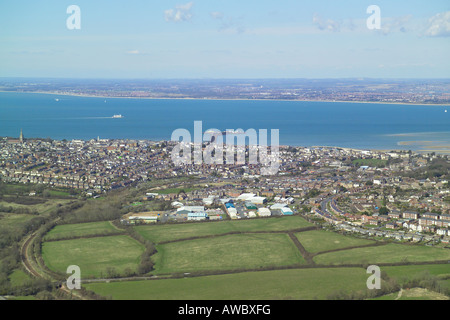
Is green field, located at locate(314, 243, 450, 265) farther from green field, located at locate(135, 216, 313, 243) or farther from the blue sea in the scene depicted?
the blue sea

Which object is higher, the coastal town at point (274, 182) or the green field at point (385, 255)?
the coastal town at point (274, 182)

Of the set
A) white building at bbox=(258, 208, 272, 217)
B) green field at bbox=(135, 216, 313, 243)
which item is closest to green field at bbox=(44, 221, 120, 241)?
green field at bbox=(135, 216, 313, 243)

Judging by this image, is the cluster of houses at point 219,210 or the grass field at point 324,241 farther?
the cluster of houses at point 219,210

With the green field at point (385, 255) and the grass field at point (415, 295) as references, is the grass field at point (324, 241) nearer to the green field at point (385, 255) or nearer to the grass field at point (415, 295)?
the green field at point (385, 255)

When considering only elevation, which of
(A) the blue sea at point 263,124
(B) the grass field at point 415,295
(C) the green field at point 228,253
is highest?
(A) the blue sea at point 263,124

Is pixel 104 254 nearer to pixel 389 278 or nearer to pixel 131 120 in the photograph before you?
pixel 389 278

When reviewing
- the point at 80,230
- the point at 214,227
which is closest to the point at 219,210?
the point at 214,227

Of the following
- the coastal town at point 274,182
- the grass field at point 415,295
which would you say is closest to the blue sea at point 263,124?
the coastal town at point 274,182

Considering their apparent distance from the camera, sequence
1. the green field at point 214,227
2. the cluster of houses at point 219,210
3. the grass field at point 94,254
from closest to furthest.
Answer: the grass field at point 94,254
the green field at point 214,227
the cluster of houses at point 219,210
